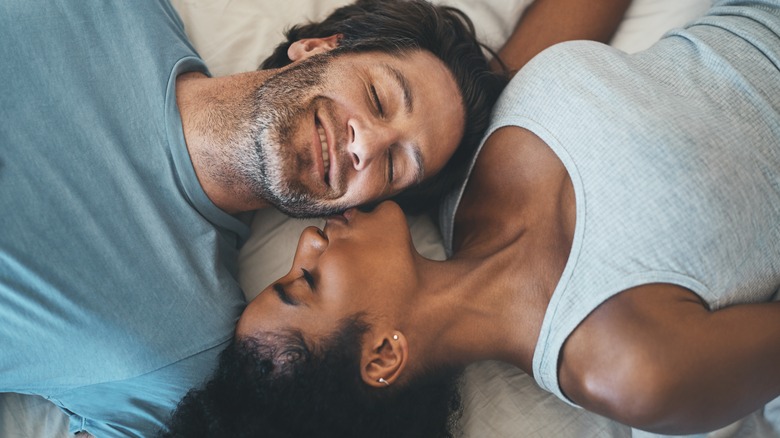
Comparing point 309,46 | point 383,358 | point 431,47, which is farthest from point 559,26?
point 383,358

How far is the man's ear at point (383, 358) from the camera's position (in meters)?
1.26

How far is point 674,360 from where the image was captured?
1160mm

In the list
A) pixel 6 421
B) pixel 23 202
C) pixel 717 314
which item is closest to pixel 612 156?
pixel 717 314

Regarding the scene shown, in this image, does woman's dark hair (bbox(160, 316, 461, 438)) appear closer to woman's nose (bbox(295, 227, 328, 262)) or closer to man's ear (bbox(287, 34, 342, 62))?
woman's nose (bbox(295, 227, 328, 262))

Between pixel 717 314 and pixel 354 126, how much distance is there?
0.94 meters

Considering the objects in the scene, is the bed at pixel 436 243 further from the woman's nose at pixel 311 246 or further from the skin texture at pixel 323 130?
the woman's nose at pixel 311 246

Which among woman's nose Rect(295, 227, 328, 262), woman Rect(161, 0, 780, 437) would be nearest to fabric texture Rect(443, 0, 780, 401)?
woman Rect(161, 0, 780, 437)

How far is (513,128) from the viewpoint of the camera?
161 cm

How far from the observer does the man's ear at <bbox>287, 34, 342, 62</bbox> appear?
1.70 metres

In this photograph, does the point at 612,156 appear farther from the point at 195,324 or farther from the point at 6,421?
the point at 6,421

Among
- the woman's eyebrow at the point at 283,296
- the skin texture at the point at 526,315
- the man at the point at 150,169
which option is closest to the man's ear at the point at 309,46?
the man at the point at 150,169

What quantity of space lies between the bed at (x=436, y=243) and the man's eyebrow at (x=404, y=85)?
44 centimetres

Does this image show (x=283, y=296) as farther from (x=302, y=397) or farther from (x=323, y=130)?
(x=323, y=130)

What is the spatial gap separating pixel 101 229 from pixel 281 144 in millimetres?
503
